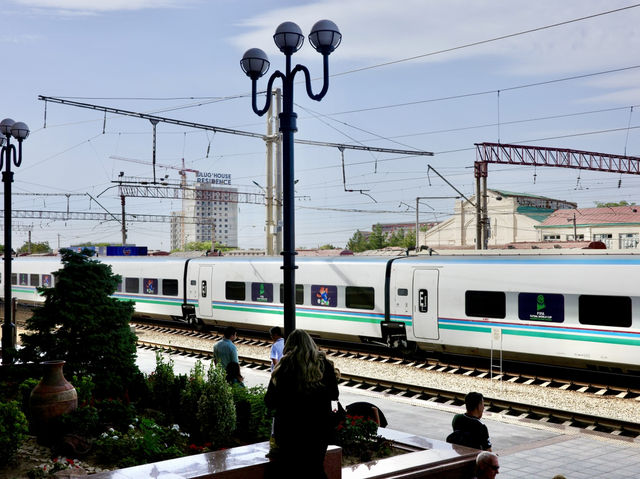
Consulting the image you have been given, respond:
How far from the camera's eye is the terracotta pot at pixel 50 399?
27.4 feet

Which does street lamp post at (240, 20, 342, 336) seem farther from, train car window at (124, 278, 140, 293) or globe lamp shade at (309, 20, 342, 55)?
train car window at (124, 278, 140, 293)

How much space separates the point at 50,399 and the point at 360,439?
12.3 ft

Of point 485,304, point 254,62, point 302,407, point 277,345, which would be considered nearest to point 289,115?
point 254,62

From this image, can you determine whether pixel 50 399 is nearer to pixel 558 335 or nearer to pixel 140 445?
pixel 140 445

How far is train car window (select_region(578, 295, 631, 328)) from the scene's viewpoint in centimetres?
1525

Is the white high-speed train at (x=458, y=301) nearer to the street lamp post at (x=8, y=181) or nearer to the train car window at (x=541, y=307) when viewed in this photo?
the train car window at (x=541, y=307)

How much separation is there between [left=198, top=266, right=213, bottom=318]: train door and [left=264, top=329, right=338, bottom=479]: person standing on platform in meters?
21.3

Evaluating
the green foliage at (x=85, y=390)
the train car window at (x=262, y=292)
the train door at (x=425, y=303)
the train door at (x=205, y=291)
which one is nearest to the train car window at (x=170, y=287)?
the train door at (x=205, y=291)

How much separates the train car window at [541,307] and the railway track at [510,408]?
300cm

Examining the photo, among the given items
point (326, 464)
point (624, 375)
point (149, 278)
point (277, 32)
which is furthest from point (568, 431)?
point (149, 278)

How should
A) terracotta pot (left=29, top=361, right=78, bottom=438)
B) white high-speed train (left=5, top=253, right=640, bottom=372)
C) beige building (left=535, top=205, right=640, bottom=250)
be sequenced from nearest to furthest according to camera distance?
terracotta pot (left=29, top=361, right=78, bottom=438), white high-speed train (left=5, top=253, right=640, bottom=372), beige building (left=535, top=205, right=640, bottom=250)

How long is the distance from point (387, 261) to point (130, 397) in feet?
36.5

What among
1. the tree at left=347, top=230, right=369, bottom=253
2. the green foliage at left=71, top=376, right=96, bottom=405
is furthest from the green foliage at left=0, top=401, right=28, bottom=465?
the tree at left=347, top=230, right=369, bottom=253

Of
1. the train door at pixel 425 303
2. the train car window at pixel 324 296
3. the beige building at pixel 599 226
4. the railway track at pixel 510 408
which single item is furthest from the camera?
the beige building at pixel 599 226
